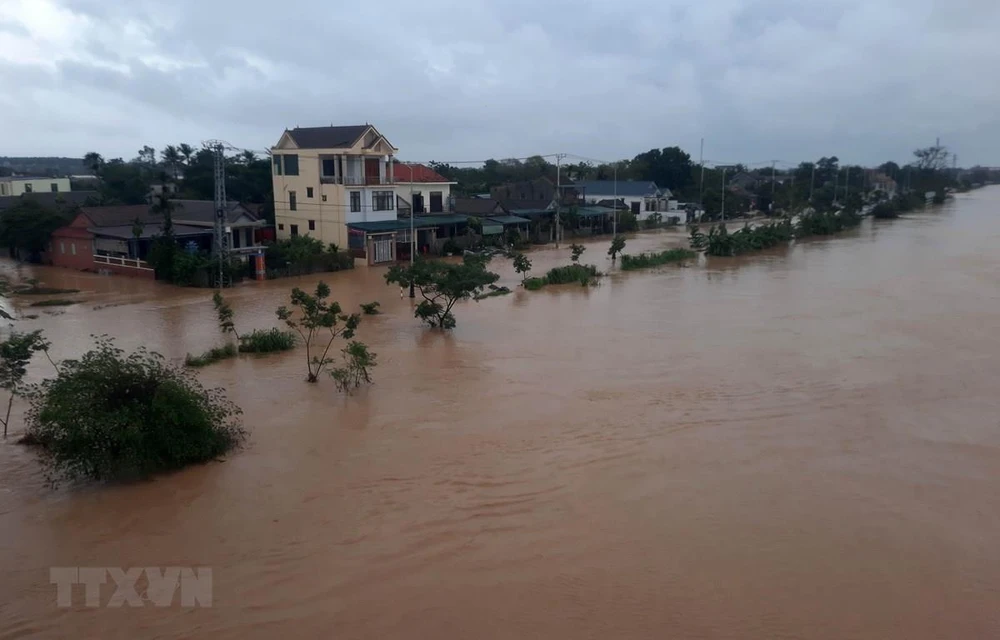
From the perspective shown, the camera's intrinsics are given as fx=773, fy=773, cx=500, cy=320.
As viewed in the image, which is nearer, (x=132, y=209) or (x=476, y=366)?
(x=476, y=366)

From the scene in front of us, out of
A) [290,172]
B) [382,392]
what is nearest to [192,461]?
[382,392]

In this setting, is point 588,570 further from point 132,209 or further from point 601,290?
point 132,209

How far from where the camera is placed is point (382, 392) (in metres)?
12.9

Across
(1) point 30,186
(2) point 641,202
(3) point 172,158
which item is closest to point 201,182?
(3) point 172,158

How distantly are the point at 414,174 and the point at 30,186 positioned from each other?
25962mm

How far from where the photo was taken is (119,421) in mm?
8531

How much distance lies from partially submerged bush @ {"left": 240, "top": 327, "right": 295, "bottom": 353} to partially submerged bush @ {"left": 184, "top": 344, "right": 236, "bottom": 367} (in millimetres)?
288

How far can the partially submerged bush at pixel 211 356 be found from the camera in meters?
14.5

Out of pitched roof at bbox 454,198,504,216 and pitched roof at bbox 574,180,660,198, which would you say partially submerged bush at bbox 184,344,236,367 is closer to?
pitched roof at bbox 454,198,504,216

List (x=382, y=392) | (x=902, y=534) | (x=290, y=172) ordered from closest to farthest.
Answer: (x=902, y=534) < (x=382, y=392) < (x=290, y=172)

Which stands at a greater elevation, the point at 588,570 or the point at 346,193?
the point at 346,193

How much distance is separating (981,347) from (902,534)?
10.7 meters

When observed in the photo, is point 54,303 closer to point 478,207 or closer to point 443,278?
point 443,278

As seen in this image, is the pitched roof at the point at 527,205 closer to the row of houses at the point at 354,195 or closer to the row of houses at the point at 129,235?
the row of houses at the point at 354,195
